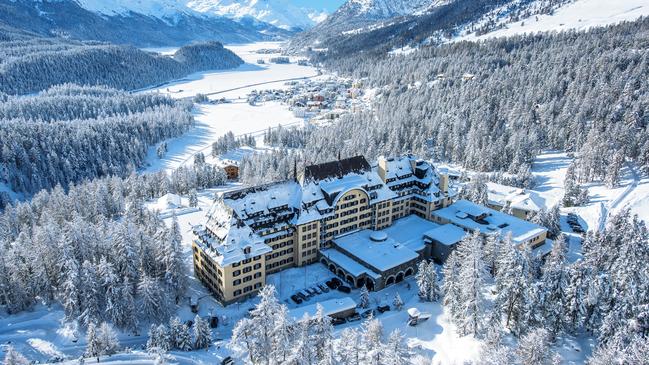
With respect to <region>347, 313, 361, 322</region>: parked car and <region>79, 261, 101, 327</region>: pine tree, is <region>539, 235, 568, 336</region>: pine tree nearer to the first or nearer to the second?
<region>347, 313, 361, 322</region>: parked car

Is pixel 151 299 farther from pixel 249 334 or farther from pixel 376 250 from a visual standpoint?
pixel 376 250

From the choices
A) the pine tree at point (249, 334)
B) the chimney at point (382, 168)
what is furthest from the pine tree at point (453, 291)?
the chimney at point (382, 168)

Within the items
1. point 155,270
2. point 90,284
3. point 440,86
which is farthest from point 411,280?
point 440,86

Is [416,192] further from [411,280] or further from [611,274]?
[611,274]

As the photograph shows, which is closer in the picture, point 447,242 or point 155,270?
point 155,270

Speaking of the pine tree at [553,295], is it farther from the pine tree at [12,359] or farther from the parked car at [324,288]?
the pine tree at [12,359]

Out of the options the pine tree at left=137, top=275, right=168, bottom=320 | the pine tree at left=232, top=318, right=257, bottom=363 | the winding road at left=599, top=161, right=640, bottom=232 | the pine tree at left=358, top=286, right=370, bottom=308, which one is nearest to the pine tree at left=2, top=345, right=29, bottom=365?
the pine tree at left=137, top=275, right=168, bottom=320
